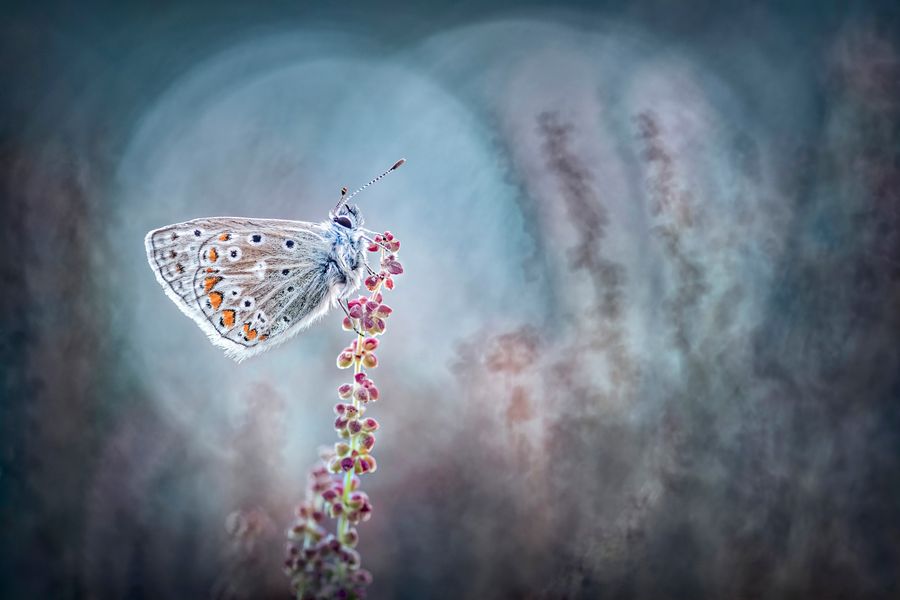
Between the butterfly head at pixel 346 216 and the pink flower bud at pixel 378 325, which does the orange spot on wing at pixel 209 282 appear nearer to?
the butterfly head at pixel 346 216

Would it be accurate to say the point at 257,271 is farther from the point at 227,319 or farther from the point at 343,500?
the point at 343,500

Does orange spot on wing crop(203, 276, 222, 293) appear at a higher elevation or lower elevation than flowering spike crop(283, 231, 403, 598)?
higher

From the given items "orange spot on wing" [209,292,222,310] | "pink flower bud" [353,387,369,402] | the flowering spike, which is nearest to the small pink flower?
the flowering spike

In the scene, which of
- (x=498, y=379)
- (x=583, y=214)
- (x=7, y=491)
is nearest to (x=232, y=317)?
(x=7, y=491)

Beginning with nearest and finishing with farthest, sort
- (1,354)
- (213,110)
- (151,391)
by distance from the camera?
1. (1,354)
2. (151,391)
3. (213,110)

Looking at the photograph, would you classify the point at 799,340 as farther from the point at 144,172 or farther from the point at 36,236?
the point at 144,172

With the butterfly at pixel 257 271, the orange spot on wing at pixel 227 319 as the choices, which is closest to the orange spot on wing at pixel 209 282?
the butterfly at pixel 257 271

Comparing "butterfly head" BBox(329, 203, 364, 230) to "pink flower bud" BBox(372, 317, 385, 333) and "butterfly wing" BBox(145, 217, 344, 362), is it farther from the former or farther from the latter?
"pink flower bud" BBox(372, 317, 385, 333)
